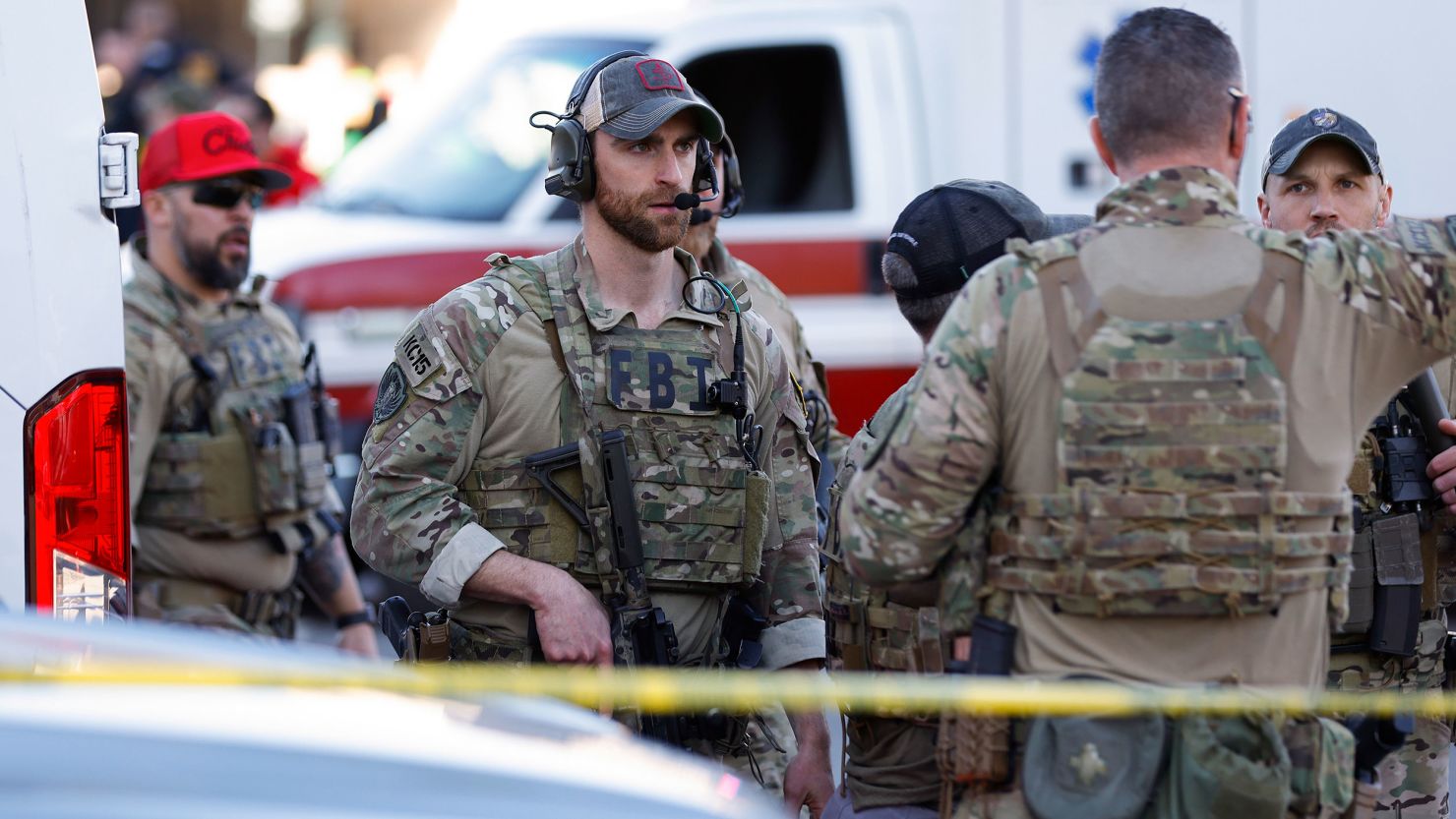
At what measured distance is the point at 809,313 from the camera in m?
6.96

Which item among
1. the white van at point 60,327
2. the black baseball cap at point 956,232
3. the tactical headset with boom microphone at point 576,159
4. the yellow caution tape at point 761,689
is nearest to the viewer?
the yellow caution tape at point 761,689

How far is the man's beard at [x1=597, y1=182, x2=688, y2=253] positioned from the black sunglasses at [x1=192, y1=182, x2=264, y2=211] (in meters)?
2.17

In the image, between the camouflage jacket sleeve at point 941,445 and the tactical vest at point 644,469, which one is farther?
the tactical vest at point 644,469

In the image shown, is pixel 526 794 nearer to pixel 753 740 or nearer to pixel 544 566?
pixel 544 566

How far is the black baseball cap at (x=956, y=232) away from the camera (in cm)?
334

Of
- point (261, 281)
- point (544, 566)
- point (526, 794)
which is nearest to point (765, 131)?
point (261, 281)

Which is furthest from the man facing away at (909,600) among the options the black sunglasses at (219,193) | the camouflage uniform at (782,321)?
the black sunglasses at (219,193)

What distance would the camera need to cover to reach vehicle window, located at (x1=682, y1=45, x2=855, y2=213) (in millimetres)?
7172

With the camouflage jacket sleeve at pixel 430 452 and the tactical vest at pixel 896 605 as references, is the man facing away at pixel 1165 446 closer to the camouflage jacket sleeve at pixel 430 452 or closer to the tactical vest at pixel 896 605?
the tactical vest at pixel 896 605

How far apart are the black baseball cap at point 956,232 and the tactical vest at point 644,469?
0.48m

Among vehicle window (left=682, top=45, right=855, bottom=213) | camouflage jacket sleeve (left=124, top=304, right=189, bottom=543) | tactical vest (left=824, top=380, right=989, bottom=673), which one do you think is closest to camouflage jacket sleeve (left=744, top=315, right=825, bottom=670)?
tactical vest (left=824, top=380, right=989, bottom=673)

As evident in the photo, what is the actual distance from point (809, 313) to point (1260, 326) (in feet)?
14.0

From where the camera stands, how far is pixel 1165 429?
106 inches

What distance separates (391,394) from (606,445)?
44cm
